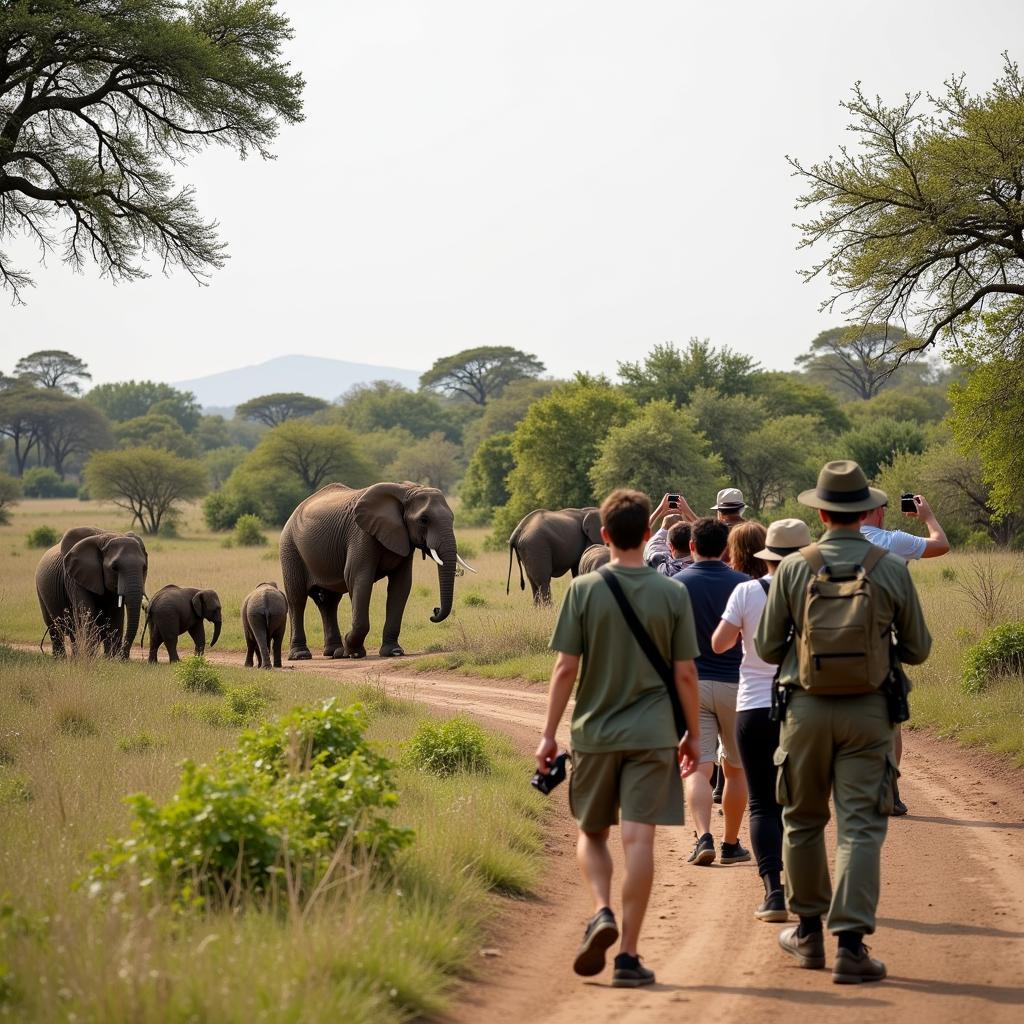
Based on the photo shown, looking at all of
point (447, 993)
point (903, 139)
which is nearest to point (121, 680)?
point (447, 993)

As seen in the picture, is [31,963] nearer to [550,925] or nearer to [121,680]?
[550,925]

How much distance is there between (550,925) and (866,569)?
253 centimetres

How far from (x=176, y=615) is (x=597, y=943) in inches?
606

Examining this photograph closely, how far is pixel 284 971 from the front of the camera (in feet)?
16.1

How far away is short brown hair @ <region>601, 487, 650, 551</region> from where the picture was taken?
604cm

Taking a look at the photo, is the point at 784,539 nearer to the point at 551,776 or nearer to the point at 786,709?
the point at 786,709

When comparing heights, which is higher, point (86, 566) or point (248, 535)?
point (248, 535)

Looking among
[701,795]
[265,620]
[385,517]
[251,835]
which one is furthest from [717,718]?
[385,517]

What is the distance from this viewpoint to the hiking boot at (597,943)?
5.79 m

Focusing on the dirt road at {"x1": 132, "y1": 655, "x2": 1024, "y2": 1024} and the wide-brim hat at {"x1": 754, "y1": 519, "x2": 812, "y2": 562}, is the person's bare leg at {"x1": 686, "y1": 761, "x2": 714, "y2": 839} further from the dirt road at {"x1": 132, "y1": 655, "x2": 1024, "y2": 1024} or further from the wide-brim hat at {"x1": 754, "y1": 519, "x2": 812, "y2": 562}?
the wide-brim hat at {"x1": 754, "y1": 519, "x2": 812, "y2": 562}

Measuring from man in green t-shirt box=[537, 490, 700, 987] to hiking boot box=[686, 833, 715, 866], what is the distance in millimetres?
2290

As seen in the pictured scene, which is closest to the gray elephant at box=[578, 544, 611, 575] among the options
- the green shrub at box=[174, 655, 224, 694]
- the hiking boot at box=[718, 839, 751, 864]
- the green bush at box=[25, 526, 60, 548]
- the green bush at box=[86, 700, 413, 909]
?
the green shrub at box=[174, 655, 224, 694]

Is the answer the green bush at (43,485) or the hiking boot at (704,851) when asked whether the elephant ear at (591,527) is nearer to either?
the hiking boot at (704,851)

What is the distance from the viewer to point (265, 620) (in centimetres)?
2016
